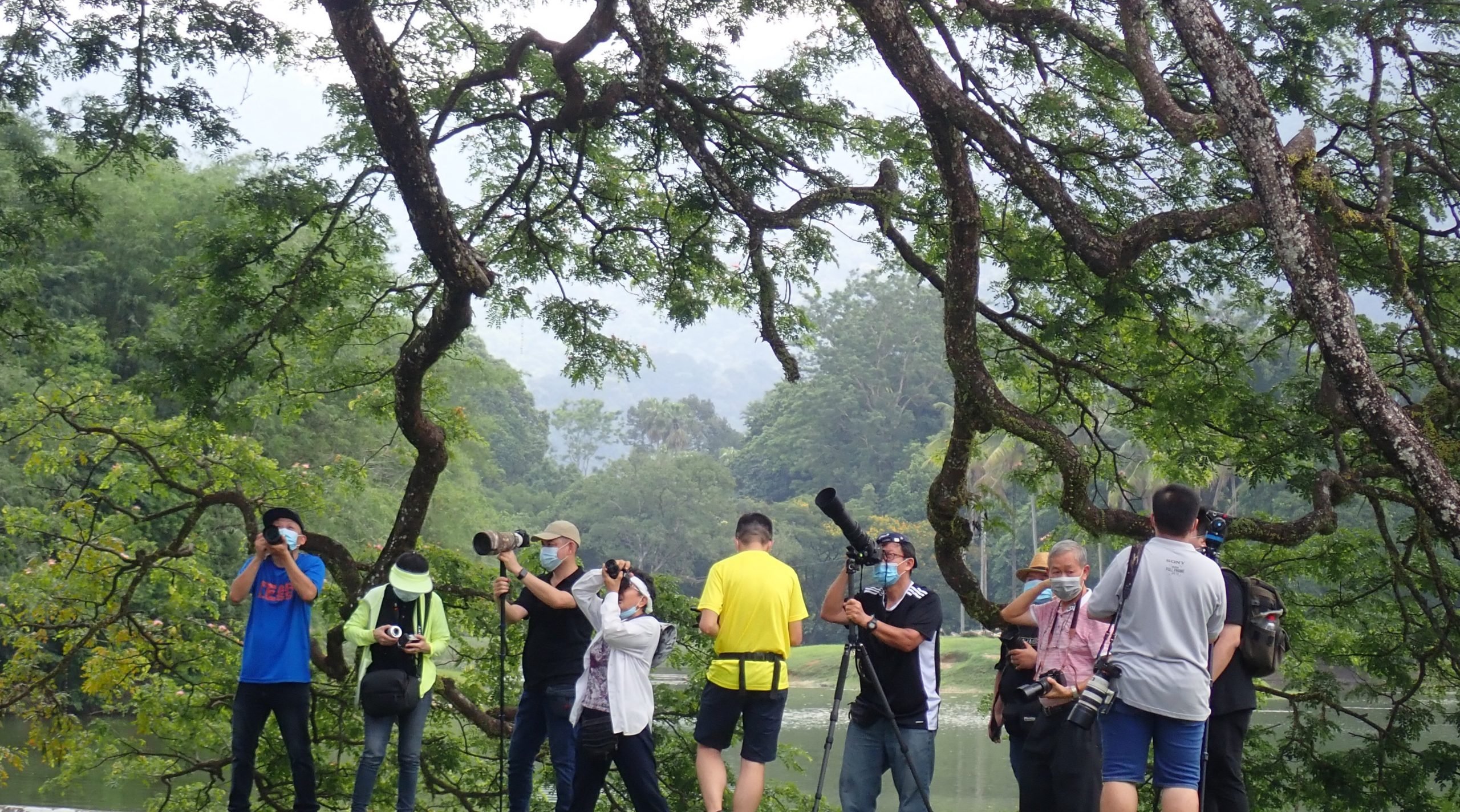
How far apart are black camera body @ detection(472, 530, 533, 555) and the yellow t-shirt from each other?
2.69ft

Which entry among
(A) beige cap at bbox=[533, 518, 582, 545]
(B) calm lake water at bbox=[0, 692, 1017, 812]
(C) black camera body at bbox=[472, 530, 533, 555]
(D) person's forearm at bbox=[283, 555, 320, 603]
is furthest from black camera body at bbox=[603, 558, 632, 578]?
(B) calm lake water at bbox=[0, 692, 1017, 812]

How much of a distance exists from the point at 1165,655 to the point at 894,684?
1369mm

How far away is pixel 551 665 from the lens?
5.35 metres

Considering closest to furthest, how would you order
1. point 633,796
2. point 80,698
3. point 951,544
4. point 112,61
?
point 633,796, point 951,544, point 112,61, point 80,698

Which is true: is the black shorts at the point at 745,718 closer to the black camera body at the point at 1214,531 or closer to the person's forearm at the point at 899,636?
the person's forearm at the point at 899,636

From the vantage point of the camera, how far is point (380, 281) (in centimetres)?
870

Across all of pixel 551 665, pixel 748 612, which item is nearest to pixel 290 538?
pixel 551 665

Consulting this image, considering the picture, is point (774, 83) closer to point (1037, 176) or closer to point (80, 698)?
point (1037, 176)

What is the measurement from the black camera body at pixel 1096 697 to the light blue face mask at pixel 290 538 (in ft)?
9.87

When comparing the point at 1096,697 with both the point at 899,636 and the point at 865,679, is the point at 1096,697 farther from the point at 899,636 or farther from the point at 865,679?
the point at 865,679

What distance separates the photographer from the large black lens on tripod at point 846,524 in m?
4.87

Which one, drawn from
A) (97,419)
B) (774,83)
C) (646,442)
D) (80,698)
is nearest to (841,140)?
(774,83)

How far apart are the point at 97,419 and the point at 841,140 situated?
5607mm

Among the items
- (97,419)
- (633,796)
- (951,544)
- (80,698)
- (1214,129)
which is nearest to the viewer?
(633,796)
